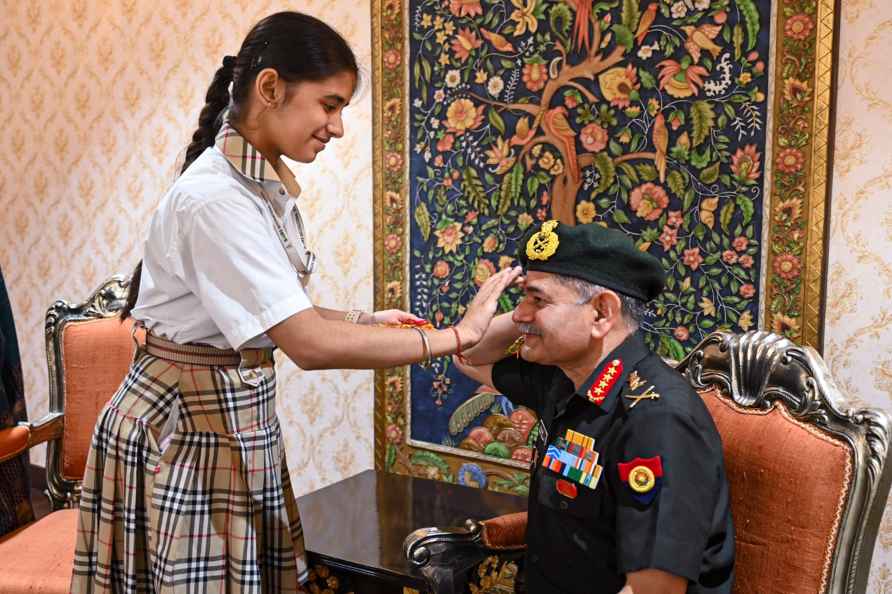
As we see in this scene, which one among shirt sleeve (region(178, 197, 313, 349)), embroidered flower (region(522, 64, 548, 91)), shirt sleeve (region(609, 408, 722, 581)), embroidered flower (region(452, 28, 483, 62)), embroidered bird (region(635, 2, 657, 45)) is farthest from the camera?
embroidered flower (region(452, 28, 483, 62))

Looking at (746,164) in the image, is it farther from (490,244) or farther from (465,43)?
(465,43)

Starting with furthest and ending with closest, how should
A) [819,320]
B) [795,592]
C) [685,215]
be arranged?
[685,215] → [819,320] → [795,592]

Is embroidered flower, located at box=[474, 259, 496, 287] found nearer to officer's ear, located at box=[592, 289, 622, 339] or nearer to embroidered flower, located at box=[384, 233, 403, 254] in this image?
embroidered flower, located at box=[384, 233, 403, 254]

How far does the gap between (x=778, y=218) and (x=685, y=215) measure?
254 mm

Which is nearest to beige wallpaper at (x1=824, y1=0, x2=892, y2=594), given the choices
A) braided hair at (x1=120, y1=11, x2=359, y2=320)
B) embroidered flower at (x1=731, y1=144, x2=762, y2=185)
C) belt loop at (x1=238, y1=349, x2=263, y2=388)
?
embroidered flower at (x1=731, y1=144, x2=762, y2=185)

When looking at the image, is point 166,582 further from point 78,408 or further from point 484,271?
point 484,271

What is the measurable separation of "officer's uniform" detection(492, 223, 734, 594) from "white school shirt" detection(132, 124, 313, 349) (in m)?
0.50

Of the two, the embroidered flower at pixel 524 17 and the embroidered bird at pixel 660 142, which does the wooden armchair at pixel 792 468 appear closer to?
the embroidered bird at pixel 660 142

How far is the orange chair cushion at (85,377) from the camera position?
2.57 metres

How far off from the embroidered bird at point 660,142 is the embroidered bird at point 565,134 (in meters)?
0.25

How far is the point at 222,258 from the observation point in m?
1.45

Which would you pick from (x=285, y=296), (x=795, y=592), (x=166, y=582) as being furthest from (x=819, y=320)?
(x=166, y=582)

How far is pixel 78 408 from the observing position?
102 inches

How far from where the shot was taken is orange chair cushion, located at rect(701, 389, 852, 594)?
4.47 feet
